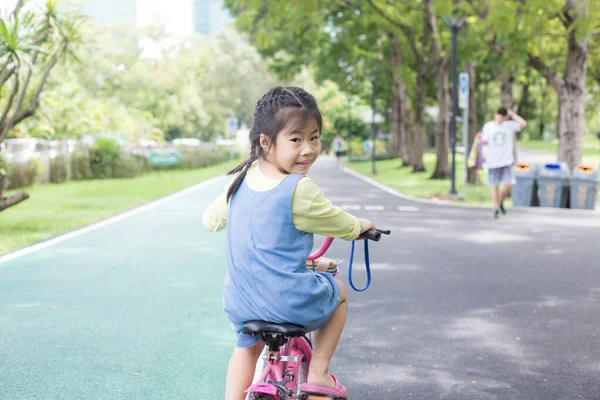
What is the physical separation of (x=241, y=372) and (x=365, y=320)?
3.43m

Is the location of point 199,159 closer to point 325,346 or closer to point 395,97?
point 395,97

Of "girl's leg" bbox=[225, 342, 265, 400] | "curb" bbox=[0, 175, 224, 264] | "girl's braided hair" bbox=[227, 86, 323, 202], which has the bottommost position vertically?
"curb" bbox=[0, 175, 224, 264]

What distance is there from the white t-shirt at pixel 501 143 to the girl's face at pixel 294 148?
38.2 feet

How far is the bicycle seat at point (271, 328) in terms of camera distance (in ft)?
10.1

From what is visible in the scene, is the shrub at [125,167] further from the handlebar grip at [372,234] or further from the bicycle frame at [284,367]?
the handlebar grip at [372,234]

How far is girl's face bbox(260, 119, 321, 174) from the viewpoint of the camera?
318 cm

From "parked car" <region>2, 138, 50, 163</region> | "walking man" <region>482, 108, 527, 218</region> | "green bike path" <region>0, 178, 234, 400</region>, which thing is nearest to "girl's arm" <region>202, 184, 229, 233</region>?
"green bike path" <region>0, 178, 234, 400</region>

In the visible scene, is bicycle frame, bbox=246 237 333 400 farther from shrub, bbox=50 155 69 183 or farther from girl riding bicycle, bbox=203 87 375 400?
Answer: shrub, bbox=50 155 69 183

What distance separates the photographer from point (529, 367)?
5.26m

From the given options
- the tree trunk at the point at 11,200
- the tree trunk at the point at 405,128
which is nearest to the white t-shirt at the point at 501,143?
the tree trunk at the point at 11,200

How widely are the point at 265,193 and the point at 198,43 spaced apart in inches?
3924

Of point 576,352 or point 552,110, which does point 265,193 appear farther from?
point 552,110

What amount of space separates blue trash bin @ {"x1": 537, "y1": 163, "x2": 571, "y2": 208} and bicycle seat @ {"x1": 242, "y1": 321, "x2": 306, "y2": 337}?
1458cm

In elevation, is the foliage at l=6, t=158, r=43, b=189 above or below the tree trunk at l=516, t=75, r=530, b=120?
below
